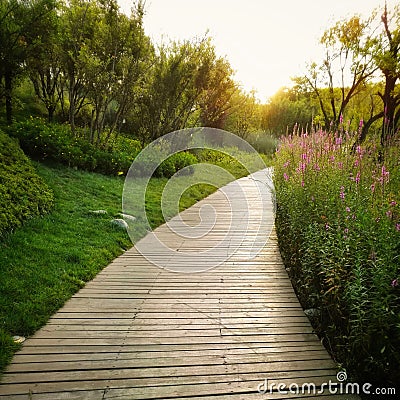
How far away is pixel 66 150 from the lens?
8.35m

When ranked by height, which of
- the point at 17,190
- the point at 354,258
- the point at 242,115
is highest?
the point at 242,115

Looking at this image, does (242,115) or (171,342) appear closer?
(171,342)

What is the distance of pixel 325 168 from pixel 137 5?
796 cm

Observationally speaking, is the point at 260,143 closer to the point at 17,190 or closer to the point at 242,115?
the point at 242,115

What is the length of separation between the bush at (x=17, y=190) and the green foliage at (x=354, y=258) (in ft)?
11.7

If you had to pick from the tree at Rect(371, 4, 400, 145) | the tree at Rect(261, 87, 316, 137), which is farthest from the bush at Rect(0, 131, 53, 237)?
the tree at Rect(261, 87, 316, 137)

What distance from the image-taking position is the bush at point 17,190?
4589mm

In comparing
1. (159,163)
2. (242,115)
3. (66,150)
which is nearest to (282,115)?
(242,115)

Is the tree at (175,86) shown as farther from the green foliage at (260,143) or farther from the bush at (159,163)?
the green foliage at (260,143)

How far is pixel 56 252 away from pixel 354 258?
10.9ft

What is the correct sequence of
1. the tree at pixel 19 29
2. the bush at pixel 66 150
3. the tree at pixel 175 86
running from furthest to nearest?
the tree at pixel 175 86
the tree at pixel 19 29
the bush at pixel 66 150

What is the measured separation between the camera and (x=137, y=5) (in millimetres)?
9586

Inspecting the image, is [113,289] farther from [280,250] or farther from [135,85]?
[135,85]

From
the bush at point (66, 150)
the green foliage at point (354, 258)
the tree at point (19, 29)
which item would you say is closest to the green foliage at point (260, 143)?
the bush at point (66, 150)
